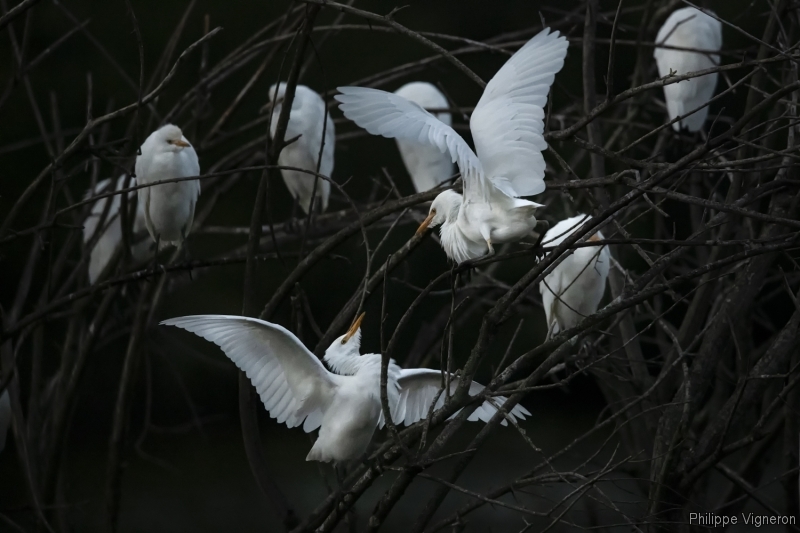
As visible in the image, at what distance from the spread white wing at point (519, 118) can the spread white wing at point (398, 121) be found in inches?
3.2

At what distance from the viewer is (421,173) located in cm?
394

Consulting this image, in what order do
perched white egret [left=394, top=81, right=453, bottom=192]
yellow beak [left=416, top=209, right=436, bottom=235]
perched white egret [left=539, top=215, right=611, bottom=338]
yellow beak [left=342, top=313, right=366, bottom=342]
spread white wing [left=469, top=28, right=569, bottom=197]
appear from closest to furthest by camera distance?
1. spread white wing [left=469, top=28, right=569, bottom=197]
2. yellow beak [left=342, top=313, right=366, bottom=342]
3. yellow beak [left=416, top=209, right=436, bottom=235]
4. perched white egret [left=539, top=215, right=611, bottom=338]
5. perched white egret [left=394, top=81, right=453, bottom=192]

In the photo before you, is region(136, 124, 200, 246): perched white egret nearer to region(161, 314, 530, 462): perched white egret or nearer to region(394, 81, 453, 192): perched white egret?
region(161, 314, 530, 462): perched white egret

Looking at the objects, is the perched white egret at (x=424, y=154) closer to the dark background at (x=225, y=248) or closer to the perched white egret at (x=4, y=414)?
the dark background at (x=225, y=248)

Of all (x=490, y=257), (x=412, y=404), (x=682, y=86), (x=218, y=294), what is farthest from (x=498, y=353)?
(x=490, y=257)

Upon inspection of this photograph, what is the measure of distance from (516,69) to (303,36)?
448mm

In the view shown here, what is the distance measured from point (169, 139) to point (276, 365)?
1185mm

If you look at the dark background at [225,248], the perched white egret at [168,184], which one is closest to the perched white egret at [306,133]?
the perched white egret at [168,184]

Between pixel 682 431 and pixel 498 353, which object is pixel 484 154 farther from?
pixel 498 353

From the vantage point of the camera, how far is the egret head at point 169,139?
278cm

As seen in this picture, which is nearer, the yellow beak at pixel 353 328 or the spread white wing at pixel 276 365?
the spread white wing at pixel 276 365

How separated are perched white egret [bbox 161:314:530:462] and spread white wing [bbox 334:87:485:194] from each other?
0.39m

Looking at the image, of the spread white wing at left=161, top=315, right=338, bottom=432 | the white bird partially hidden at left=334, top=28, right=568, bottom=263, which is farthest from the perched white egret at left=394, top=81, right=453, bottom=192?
the spread white wing at left=161, top=315, right=338, bottom=432

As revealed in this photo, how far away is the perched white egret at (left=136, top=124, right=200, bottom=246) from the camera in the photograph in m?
2.80
